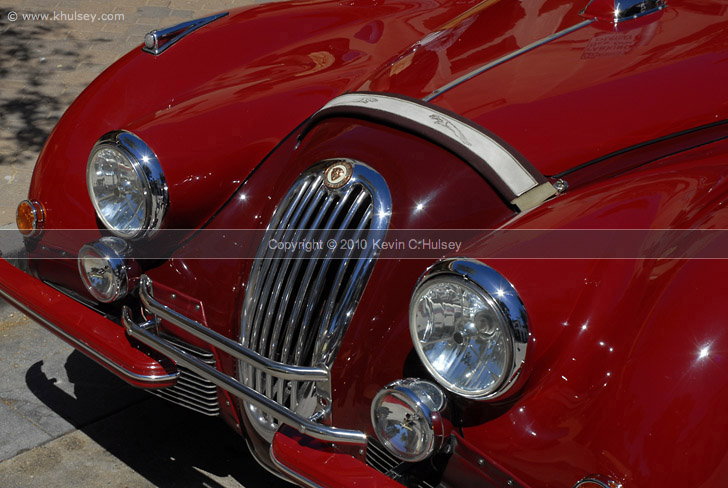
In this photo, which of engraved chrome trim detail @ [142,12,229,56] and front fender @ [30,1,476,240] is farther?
engraved chrome trim detail @ [142,12,229,56]

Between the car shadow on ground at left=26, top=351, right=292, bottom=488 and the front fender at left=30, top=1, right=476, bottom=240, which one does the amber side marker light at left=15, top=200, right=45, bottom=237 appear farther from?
the car shadow on ground at left=26, top=351, right=292, bottom=488

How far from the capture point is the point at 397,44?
10.1ft

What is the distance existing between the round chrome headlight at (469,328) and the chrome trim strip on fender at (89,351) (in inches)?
35.2

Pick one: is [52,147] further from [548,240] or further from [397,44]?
[548,240]

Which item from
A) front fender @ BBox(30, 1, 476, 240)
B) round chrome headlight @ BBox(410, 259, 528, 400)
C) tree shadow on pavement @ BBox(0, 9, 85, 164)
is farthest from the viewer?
tree shadow on pavement @ BBox(0, 9, 85, 164)

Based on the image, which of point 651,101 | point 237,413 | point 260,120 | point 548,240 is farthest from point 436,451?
point 260,120

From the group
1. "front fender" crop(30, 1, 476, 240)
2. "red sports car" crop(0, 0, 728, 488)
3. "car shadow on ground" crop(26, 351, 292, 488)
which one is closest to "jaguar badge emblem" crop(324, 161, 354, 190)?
"red sports car" crop(0, 0, 728, 488)

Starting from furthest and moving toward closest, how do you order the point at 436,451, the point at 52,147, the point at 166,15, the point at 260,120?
1. the point at 166,15
2. the point at 52,147
3. the point at 260,120
4. the point at 436,451

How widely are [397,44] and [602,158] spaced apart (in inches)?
43.4

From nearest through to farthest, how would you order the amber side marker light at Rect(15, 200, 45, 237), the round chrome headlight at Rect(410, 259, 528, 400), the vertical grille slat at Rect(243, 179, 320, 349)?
the round chrome headlight at Rect(410, 259, 528, 400)
the vertical grille slat at Rect(243, 179, 320, 349)
the amber side marker light at Rect(15, 200, 45, 237)

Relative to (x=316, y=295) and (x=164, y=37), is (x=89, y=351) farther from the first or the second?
(x=164, y=37)

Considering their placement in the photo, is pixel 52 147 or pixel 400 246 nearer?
pixel 400 246

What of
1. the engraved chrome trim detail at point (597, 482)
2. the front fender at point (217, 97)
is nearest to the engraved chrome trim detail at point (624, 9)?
the front fender at point (217, 97)

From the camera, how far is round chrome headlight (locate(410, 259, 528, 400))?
1.77m
